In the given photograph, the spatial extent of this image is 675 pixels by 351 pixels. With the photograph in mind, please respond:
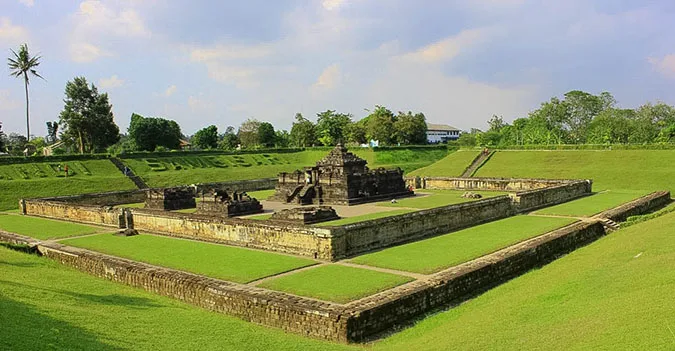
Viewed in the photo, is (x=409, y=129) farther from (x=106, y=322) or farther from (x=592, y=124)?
(x=106, y=322)

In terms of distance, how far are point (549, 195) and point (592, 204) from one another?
5.84ft

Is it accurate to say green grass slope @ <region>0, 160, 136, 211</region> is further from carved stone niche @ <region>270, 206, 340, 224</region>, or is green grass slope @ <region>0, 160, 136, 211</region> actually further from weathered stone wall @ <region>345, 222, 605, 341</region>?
weathered stone wall @ <region>345, 222, 605, 341</region>

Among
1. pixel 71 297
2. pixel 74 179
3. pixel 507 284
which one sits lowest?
pixel 507 284

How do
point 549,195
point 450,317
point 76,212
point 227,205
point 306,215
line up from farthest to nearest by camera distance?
point 549,195
point 227,205
point 76,212
point 306,215
point 450,317

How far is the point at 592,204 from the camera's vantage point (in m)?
23.1

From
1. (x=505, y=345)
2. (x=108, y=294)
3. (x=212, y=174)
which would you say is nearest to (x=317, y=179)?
(x=212, y=174)

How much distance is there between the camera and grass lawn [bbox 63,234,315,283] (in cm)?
1227

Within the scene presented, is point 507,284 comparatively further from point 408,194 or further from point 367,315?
point 408,194

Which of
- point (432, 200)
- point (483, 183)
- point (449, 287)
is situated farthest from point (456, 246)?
point (483, 183)

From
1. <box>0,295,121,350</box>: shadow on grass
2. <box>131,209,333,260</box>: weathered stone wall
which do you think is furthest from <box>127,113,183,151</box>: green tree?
<box>0,295,121,350</box>: shadow on grass

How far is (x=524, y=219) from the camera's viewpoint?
Result: 1950 centimetres

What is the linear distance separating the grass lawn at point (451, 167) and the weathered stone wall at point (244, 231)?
975 inches

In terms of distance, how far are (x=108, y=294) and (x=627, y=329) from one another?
869 centimetres

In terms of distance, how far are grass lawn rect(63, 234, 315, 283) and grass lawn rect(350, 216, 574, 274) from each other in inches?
81.2
